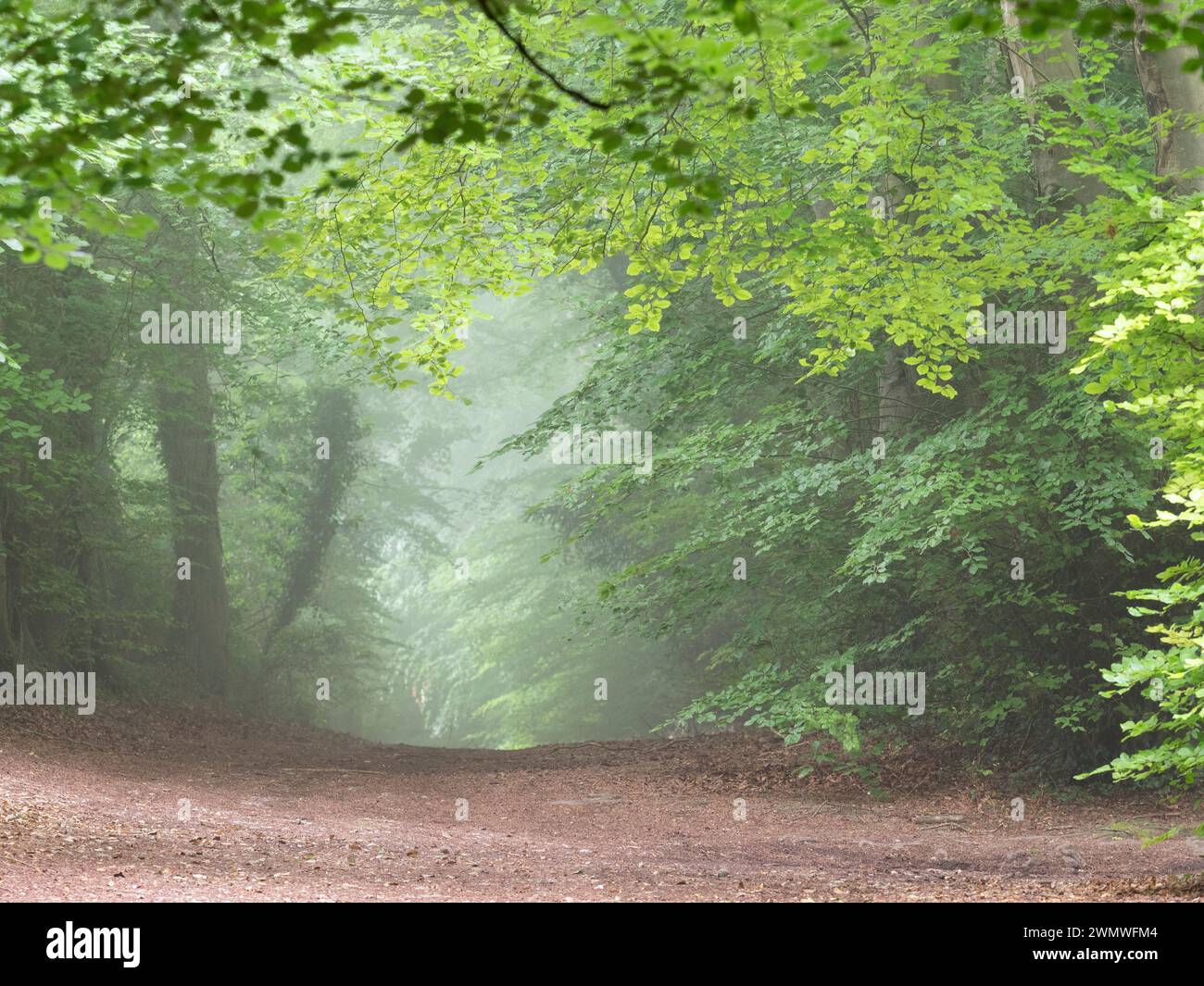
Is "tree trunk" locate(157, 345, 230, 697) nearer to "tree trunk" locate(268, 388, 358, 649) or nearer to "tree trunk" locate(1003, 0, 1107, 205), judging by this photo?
"tree trunk" locate(268, 388, 358, 649)

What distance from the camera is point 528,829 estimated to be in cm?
1041

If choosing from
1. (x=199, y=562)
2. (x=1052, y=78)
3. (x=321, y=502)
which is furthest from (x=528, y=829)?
(x=321, y=502)

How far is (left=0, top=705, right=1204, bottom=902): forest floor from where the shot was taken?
275 inches

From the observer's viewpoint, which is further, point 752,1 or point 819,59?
point 752,1

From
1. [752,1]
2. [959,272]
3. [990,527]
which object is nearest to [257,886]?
[752,1]

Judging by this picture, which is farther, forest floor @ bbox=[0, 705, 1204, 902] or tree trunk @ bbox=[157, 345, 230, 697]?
tree trunk @ bbox=[157, 345, 230, 697]

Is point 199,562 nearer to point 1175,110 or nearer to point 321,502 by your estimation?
point 321,502

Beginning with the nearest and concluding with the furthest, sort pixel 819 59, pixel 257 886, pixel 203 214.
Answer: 1. pixel 819 59
2. pixel 257 886
3. pixel 203 214

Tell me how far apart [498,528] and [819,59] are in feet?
105

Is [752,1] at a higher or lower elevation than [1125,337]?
higher

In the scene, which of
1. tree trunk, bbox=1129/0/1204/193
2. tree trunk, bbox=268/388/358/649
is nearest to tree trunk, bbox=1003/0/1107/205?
tree trunk, bbox=1129/0/1204/193

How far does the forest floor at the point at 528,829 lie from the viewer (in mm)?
6980
